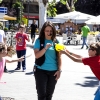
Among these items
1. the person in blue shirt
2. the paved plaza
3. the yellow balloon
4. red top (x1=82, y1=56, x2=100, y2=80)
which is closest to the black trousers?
the person in blue shirt

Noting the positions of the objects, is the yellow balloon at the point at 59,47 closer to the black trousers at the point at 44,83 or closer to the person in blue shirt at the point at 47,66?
the person in blue shirt at the point at 47,66

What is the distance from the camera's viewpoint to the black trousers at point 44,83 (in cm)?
579

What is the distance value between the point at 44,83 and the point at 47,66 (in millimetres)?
287

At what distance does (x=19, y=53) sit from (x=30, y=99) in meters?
4.63

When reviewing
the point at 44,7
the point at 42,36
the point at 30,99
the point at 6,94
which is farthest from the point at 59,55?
the point at 44,7

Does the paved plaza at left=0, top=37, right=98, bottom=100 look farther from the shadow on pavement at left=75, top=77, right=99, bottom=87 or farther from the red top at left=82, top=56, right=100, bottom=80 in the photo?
the red top at left=82, top=56, right=100, bottom=80

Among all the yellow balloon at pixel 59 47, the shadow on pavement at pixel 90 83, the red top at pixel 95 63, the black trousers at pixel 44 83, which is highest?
the yellow balloon at pixel 59 47

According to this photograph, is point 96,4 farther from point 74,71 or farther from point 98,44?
point 98,44

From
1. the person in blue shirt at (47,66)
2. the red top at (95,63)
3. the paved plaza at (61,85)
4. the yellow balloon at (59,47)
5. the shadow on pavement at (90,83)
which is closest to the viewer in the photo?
the red top at (95,63)

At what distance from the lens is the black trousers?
5789mm

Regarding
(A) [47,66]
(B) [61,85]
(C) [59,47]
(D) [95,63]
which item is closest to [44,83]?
(A) [47,66]

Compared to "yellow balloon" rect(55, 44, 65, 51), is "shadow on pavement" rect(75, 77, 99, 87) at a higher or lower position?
lower

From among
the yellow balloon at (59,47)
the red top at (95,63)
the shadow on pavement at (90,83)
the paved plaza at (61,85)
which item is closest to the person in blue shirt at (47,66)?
the yellow balloon at (59,47)

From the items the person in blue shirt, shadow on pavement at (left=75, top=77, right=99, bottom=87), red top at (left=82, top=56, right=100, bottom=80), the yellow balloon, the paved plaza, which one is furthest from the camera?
shadow on pavement at (left=75, top=77, right=99, bottom=87)
